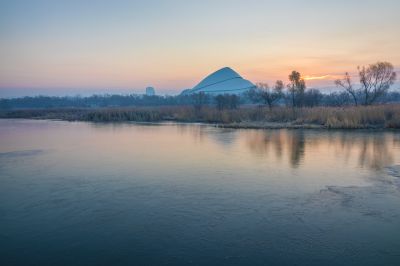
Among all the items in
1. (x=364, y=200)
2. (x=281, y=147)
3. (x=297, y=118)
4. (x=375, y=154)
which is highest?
(x=297, y=118)

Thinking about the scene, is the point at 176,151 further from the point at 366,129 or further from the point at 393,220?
the point at 366,129

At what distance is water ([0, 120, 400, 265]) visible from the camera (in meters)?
5.09

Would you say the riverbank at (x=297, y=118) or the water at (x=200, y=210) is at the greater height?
the riverbank at (x=297, y=118)

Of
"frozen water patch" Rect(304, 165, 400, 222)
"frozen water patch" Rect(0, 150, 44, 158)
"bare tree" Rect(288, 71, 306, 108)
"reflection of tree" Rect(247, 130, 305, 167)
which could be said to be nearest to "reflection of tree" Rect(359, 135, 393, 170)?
"reflection of tree" Rect(247, 130, 305, 167)

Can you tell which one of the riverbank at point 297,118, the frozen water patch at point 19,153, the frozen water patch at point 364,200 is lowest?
the frozen water patch at point 364,200

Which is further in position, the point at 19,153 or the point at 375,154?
the point at 19,153

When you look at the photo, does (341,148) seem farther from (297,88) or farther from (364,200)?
(297,88)

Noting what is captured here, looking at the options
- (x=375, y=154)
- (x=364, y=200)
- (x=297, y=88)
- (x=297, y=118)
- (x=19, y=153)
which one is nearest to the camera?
(x=364, y=200)

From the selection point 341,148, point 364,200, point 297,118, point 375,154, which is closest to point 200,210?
point 364,200

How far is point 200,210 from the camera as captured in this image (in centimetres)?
690

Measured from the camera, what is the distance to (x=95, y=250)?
523 cm

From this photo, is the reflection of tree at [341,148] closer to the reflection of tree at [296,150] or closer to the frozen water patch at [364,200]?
the reflection of tree at [296,150]

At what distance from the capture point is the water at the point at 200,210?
5.09 metres

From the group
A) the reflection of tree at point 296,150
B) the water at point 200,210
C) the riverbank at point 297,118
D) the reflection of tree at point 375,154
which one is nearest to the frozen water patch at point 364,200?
the water at point 200,210
